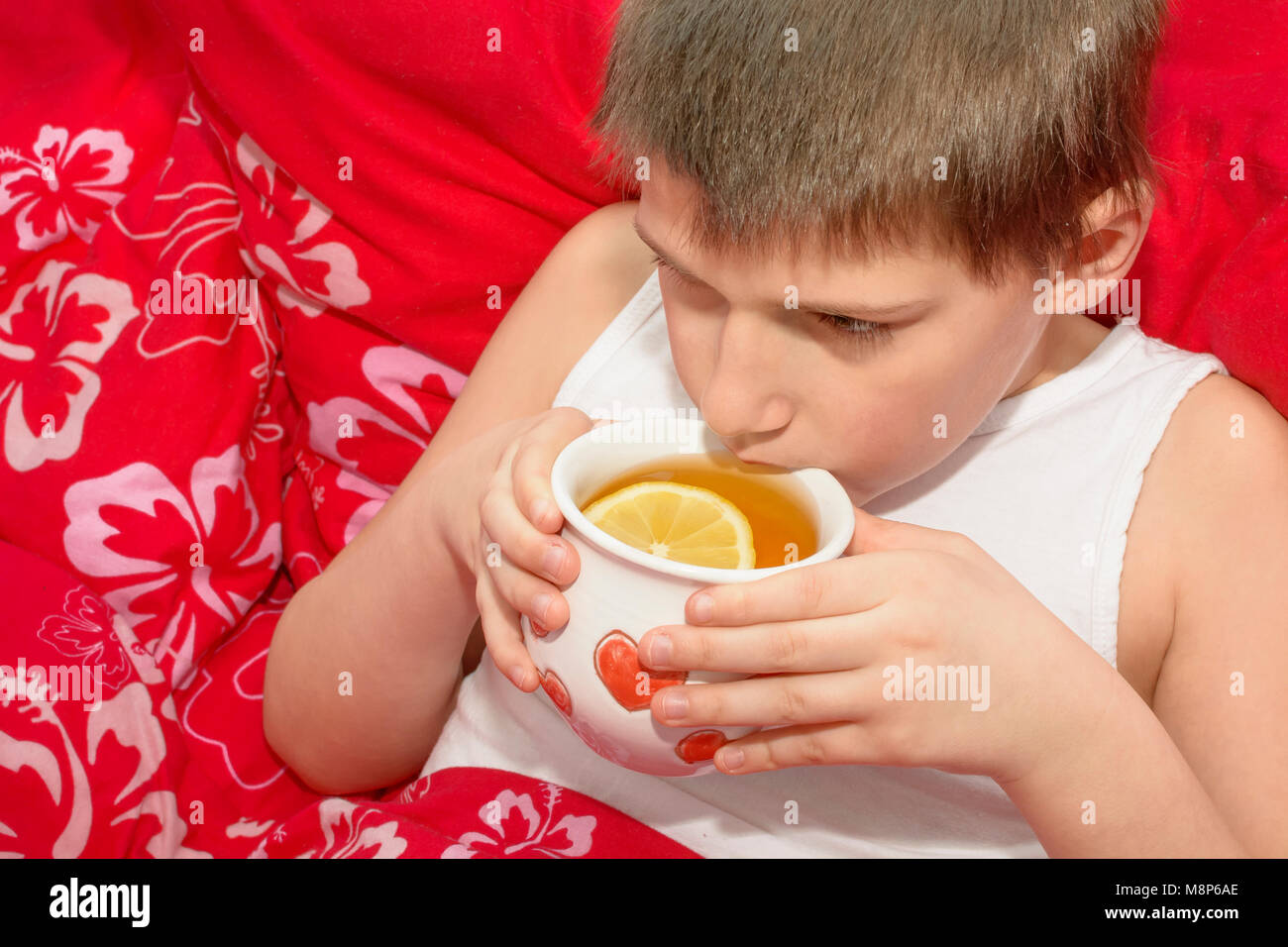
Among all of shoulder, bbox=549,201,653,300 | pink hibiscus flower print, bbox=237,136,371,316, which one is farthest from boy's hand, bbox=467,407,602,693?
pink hibiscus flower print, bbox=237,136,371,316

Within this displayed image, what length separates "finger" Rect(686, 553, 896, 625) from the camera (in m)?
0.83

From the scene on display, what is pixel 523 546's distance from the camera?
0.91m

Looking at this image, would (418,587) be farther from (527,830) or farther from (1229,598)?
(1229,598)

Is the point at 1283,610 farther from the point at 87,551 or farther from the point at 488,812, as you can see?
the point at 87,551

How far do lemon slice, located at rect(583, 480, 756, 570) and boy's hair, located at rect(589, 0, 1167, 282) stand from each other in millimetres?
189

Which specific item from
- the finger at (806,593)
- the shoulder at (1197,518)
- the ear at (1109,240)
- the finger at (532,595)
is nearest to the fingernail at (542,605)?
the finger at (532,595)

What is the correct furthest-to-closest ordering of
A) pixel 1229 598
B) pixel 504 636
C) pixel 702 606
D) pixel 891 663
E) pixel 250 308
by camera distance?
pixel 250 308, pixel 1229 598, pixel 504 636, pixel 891 663, pixel 702 606

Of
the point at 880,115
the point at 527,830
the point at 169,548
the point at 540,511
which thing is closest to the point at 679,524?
the point at 540,511

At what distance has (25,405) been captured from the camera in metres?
1.48

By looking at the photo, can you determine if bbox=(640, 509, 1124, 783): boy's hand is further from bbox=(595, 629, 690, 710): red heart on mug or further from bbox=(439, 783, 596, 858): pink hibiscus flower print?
bbox=(439, 783, 596, 858): pink hibiscus flower print

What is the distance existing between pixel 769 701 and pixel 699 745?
6 centimetres
